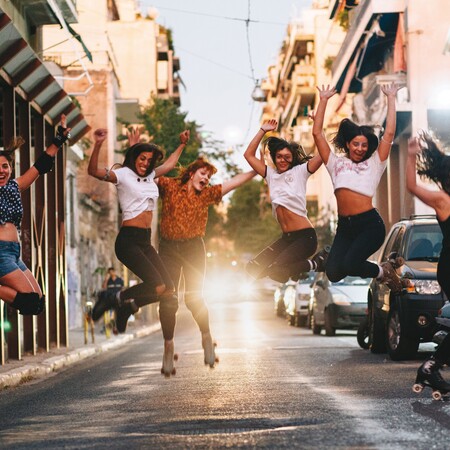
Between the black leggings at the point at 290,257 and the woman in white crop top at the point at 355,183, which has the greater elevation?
the woman in white crop top at the point at 355,183

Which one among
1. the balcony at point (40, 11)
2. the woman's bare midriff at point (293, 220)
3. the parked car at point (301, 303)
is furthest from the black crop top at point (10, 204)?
the parked car at point (301, 303)

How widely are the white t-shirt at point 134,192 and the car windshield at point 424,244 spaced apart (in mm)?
6765

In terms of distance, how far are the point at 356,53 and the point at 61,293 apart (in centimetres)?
2531

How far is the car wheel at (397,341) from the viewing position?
17312mm

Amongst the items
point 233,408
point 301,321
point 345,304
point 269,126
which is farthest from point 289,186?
point 301,321

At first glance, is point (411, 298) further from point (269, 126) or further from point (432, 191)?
point (432, 191)

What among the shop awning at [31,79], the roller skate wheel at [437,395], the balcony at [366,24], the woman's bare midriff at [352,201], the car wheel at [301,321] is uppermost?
the balcony at [366,24]

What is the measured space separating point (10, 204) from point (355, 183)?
307 centimetres

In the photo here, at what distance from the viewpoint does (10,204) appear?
1154cm

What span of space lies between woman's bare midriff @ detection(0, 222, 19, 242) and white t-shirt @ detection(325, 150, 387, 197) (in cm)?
286

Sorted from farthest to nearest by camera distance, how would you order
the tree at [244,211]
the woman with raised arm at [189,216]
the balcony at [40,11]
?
the tree at [244,211], the balcony at [40,11], the woman with raised arm at [189,216]

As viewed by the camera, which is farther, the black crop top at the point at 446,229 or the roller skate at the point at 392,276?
the roller skate at the point at 392,276

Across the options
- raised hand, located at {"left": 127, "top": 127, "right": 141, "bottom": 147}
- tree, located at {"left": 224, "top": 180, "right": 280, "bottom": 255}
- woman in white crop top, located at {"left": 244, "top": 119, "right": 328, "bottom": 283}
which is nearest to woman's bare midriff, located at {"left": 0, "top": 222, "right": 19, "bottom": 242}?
raised hand, located at {"left": 127, "top": 127, "right": 141, "bottom": 147}

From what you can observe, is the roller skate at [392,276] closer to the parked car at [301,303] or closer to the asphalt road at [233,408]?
the asphalt road at [233,408]
